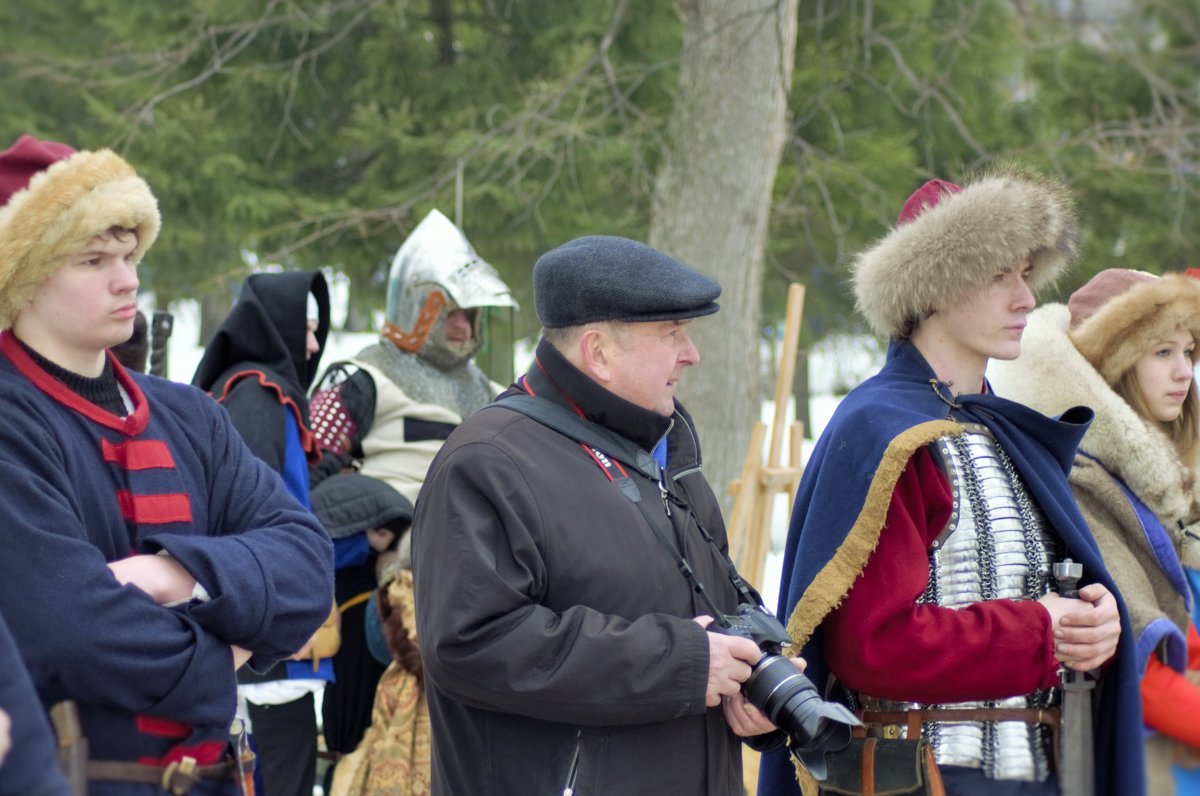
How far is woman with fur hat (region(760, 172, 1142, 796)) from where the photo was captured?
2.70 meters

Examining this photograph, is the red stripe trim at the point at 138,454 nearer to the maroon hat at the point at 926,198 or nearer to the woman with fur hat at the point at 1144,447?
the maroon hat at the point at 926,198

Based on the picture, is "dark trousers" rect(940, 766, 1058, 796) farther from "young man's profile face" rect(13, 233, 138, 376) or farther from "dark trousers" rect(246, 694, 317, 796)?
"dark trousers" rect(246, 694, 317, 796)

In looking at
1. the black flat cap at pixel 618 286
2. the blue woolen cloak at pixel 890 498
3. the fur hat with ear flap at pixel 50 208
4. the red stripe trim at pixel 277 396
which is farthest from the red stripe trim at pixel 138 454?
the red stripe trim at pixel 277 396

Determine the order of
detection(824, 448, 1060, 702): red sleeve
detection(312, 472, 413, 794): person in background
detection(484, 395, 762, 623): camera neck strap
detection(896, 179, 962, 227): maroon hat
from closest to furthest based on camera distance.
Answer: detection(484, 395, 762, 623): camera neck strap < detection(824, 448, 1060, 702): red sleeve < detection(896, 179, 962, 227): maroon hat < detection(312, 472, 413, 794): person in background

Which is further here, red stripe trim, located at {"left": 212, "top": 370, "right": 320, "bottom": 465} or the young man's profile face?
red stripe trim, located at {"left": 212, "top": 370, "right": 320, "bottom": 465}

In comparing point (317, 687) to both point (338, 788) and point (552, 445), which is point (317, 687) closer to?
point (338, 788)

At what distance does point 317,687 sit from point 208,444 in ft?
5.60

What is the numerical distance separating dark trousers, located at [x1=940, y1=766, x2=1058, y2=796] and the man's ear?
1.11m

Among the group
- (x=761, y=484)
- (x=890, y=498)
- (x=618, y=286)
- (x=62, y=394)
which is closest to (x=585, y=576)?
(x=618, y=286)

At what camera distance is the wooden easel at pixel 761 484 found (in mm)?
5133

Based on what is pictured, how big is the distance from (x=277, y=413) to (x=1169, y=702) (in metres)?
2.59

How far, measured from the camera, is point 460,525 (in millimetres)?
2354

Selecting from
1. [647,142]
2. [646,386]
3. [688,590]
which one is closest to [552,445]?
[646,386]

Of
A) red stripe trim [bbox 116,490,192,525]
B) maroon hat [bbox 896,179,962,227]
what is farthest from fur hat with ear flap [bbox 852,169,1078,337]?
red stripe trim [bbox 116,490,192,525]
